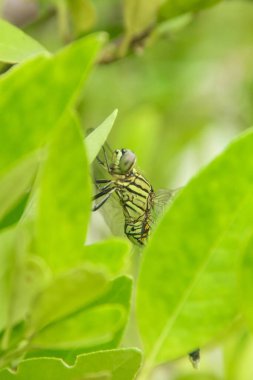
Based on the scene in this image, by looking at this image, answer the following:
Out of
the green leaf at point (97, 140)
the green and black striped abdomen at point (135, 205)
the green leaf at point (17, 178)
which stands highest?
the green leaf at point (17, 178)

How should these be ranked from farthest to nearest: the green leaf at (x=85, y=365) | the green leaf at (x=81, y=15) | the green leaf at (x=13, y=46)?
the green leaf at (x=81, y=15) → the green leaf at (x=13, y=46) → the green leaf at (x=85, y=365)

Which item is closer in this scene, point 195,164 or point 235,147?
point 235,147

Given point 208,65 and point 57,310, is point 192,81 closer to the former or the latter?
point 208,65

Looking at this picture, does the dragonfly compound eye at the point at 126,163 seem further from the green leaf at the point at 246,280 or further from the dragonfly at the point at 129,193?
the green leaf at the point at 246,280

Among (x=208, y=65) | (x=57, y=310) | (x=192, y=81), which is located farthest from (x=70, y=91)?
(x=208, y=65)

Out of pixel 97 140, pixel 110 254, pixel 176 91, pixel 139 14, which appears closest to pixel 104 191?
pixel 139 14

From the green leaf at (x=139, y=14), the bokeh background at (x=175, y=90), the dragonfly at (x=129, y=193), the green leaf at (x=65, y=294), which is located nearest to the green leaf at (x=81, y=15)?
the green leaf at (x=139, y=14)

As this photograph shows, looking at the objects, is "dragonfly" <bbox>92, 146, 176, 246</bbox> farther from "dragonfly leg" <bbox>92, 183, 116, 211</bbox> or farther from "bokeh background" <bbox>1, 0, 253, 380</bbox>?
"bokeh background" <bbox>1, 0, 253, 380</bbox>
